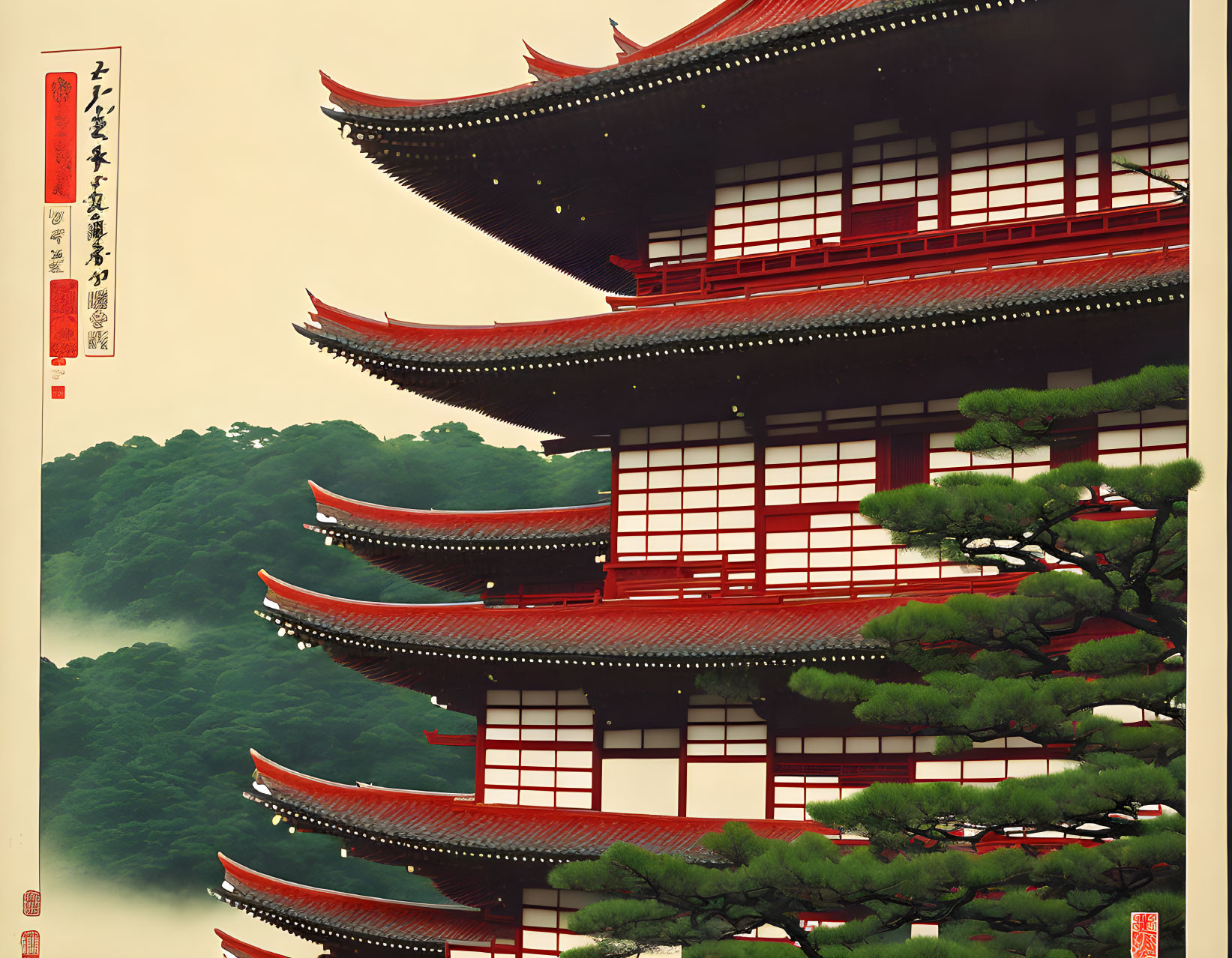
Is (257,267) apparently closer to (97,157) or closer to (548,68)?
(97,157)

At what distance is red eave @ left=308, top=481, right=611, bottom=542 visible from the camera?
1019 cm

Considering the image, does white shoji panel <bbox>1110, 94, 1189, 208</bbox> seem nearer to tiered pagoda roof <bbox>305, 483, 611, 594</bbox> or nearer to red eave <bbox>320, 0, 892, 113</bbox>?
red eave <bbox>320, 0, 892, 113</bbox>

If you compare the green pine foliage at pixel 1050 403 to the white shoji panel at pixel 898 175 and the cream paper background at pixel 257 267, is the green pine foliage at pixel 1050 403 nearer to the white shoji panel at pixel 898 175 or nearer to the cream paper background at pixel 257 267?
the cream paper background at pixel 257 267

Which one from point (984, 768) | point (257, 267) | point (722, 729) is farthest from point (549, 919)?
point (257, 267)

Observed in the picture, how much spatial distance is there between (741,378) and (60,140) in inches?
289

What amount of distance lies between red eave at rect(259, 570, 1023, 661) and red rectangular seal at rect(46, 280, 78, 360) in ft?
14.6

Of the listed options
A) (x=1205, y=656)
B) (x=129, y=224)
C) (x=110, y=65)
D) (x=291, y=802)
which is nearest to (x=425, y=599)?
(x=129, y=224)

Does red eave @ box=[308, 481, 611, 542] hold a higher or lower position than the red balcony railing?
lower

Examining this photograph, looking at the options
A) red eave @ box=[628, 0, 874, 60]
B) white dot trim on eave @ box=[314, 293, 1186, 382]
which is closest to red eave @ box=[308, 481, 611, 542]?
white dot trim on eave @ box=[314, 293, 1186, 382]

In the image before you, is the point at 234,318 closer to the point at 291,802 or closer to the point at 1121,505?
the point at 291,802

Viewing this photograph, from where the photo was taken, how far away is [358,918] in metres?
9.88

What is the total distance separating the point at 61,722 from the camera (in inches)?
874

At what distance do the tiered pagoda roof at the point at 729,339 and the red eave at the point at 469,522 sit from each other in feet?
2.40

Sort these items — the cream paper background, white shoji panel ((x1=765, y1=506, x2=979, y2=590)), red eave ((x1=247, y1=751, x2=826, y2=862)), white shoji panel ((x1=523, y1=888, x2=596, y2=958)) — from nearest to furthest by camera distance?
1. the cream paper background
2. red eave ((x1=247, y1=751, x2=826, y2=862))
3. white shoji panel ((x1=765, y1=506, x2=979, y2=590))
4. white shoji panel ((x1=523, y1=888, x2=596, y2=958))
